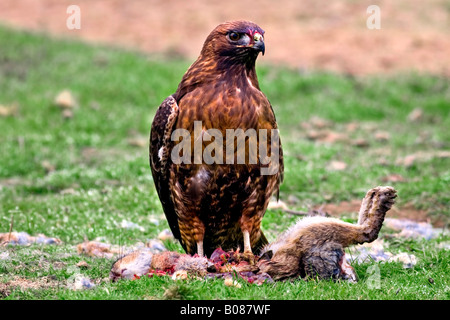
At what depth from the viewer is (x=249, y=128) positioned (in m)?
6.71

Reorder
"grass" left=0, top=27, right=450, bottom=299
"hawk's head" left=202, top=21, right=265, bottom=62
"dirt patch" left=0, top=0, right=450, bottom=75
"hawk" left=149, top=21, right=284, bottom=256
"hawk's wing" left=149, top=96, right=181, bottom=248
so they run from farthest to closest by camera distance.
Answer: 1. "dirt patch" left=0, top=0, right=450, bottom=75
2. "hawk's wing" left=149, top=96, right=181, bottom=248
3. "hawk's head" left=202, top=21, right=265, bottom=62
4. "hawk" left=149, top=21, right=284, bottom=256
5. "grass" left=0, top=27, right=450, bottom=299

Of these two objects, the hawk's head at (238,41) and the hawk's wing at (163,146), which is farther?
the hawk's wing at (163,146)

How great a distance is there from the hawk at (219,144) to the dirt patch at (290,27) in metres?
11.8

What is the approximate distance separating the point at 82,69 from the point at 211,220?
37.1ft

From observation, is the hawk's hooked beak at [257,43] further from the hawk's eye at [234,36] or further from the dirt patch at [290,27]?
the dirt patch at [290,27]

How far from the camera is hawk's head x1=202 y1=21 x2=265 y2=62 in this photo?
22.3 feet

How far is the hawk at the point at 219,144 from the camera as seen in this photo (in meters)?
6.70

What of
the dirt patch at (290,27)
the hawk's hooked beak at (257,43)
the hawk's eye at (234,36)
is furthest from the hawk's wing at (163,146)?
the dirt patch at (290,27)

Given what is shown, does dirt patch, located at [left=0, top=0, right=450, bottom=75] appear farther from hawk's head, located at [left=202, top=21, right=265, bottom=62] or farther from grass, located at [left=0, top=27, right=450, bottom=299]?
hawk's head, located at [left=202, top=21, right=265, bottom=62]

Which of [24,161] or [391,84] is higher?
[391,84]

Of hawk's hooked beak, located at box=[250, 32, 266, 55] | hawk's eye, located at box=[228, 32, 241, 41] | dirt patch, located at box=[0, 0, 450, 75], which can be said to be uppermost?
dirt patch, located at box=[0, 0, 450, 75]

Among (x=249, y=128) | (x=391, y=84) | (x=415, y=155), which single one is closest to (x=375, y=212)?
(x=249, y=128)

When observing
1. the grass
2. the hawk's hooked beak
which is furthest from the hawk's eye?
the grass
